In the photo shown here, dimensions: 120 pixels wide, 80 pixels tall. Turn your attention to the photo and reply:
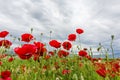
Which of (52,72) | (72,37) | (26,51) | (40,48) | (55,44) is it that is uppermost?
(72,37)

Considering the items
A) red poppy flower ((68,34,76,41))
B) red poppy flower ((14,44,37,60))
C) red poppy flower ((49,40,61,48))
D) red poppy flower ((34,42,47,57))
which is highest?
red poppy flower ((68,34,76,41))

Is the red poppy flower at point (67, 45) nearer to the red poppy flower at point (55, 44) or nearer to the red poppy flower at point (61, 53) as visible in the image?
the red poppy flower at point (61, 53)

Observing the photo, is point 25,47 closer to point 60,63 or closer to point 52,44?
point 52,44

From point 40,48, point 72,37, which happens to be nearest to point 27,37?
point 40,48

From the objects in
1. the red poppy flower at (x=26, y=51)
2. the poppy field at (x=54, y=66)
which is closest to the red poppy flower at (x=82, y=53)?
the poppy field at (x=54, y=66)

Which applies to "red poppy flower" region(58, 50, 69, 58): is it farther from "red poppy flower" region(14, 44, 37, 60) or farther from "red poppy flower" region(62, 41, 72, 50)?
"red poppy flower" region(14, 44, 37, 60)

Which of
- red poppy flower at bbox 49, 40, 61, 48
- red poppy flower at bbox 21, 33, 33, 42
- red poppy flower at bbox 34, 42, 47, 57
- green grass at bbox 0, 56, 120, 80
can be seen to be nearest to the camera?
green grass at bbox 0, 56, 120, 80

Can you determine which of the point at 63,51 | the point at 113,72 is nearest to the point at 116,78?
the point at 113,72

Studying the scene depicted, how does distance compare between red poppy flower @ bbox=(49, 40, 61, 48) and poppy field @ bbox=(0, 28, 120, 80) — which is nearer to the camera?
poppy field @ bbox=(0, 28, 120, 80)

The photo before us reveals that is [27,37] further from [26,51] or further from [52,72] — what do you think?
[26,51]

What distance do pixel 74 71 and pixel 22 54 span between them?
2203mm

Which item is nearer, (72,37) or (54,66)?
(54,66)

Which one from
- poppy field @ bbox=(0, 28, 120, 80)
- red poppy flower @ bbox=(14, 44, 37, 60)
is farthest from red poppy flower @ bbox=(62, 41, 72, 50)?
red poppy flower @ bbox=(14, 44, 37, 60)

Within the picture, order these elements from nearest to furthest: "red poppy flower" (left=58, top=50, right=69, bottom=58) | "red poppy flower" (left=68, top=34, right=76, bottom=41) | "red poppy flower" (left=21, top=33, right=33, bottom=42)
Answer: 1. "red poppy flower" (left=21, top=33, right=33, bottom=42)
2. "red poppy flower" (left=58, top=50, right=69, bottom=58)
3. "red poppy flower" (left=68, top=34, right=76, bottom=41)
